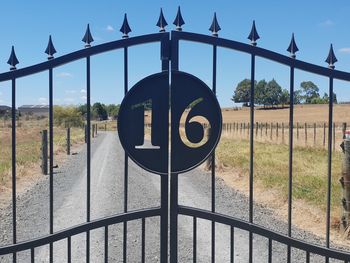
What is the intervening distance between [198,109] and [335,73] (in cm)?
110

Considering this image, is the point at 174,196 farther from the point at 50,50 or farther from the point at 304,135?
the point at 304,135

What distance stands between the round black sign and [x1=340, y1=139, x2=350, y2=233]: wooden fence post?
3818mm

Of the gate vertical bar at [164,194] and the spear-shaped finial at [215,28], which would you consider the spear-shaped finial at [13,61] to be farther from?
the spear-shaped finial at [215,28]

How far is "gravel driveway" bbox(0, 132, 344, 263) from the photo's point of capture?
5.48 m

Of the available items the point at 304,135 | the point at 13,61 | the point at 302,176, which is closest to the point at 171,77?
the point at 13,61

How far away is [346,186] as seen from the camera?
6301 millimetres

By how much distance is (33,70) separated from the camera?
309 centimetres

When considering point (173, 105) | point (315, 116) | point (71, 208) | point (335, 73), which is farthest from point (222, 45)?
point (315, 116)

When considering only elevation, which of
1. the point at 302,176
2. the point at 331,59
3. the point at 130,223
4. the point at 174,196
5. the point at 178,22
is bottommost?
the point at 130,223

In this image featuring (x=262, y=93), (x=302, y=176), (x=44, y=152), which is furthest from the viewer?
(x=44, y=152)

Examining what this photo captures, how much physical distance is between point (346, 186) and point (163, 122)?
170 inches

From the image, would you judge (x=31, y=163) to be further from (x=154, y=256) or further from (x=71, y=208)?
(x=154, y=256)

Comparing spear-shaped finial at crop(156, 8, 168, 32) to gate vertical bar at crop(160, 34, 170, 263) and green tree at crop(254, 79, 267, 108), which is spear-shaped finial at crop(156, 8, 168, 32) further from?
green tree at crop(254, 79, 267, 108)

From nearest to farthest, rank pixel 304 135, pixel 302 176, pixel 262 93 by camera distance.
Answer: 1. pixel 262 93
2. pixel 302 176
3. pixel 304 135
